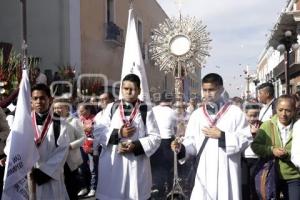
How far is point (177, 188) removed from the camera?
6316 millimetres

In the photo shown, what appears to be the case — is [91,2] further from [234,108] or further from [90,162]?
[234,108]

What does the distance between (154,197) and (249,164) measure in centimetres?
216

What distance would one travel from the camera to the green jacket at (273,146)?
16.4 feet

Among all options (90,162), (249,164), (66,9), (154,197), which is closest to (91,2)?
(66,9)

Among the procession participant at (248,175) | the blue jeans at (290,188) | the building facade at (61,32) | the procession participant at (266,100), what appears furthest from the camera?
the building facade at (61,32)

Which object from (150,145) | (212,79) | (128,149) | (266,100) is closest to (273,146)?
(212,79)

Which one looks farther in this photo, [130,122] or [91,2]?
[91,2]

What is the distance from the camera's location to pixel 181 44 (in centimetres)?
743

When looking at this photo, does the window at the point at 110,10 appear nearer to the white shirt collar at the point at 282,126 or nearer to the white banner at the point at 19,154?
the white shirt collar at the point at 282,126

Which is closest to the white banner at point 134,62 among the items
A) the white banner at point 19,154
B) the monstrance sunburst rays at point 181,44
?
the monstrance sunburst rays at point 181,44

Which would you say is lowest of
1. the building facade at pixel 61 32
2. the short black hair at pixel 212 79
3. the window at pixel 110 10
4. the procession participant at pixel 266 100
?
the procession participant at pixel 266 100

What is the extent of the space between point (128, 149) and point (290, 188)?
5.58ft

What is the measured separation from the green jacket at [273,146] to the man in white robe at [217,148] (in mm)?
341

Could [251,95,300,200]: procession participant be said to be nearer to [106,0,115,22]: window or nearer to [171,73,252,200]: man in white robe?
[171,73,252,200]: man in white robe
